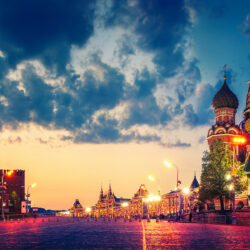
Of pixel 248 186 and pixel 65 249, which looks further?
pixel 248 186

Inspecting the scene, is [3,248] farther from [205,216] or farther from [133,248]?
[205,216]

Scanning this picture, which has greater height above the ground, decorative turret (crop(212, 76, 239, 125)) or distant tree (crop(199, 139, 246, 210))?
decorative turret (crop(212, 76, 239, 125))

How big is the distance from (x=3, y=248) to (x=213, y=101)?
85.0 metres

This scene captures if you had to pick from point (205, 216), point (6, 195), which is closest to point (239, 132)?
point (205, 216)

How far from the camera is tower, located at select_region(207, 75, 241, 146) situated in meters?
85.2

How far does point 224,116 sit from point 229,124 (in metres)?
3.34

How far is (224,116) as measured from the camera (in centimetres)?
8862

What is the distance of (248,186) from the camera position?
199ft

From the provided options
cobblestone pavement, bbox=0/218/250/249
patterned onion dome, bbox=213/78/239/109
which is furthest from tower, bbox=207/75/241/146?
cobblestone pavement, bbox=0/218/250/249

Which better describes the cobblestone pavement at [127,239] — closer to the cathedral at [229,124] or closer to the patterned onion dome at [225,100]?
the cathedral at [229,124]

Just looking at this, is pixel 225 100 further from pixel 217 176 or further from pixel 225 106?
pixel 217 176

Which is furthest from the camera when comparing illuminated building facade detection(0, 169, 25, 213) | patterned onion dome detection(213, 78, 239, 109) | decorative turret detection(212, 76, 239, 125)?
illuminated building facade detection(0, 169, 25, 213)

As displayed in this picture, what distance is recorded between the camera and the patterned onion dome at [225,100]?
8906cm

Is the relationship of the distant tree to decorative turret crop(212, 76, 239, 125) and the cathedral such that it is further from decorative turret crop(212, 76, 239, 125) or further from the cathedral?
decorative turret crop(212, 76, 239, 125)
